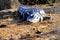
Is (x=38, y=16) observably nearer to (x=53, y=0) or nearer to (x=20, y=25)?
(x=20, y=25)

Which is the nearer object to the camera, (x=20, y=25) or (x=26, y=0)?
(x=20, y=25)

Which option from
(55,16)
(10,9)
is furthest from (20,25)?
(10,9)

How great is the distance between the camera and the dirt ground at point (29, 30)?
618cm

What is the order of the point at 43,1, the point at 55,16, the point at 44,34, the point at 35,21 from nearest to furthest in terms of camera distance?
1. the point at 44,34
2. the point at 35,21
3. the point at 55,16
4. the point at 43,1

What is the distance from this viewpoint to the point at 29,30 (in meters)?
6.71

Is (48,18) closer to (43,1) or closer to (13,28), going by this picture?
(13,28)

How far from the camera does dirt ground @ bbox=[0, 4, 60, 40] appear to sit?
618 centimetres

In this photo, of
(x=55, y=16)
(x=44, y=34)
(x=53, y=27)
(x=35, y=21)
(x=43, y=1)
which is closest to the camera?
(x=44, y=34)

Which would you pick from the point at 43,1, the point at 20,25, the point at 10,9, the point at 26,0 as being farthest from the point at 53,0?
the point at 20,25

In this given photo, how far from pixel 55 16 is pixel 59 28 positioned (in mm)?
1483

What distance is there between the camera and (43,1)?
11148mm

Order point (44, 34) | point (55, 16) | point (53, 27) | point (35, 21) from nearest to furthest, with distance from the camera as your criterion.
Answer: point (44, 34), point (53, 27), point (35, 21), point (55, 16)

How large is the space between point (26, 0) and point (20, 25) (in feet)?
14.1

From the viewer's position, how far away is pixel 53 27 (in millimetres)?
6914
